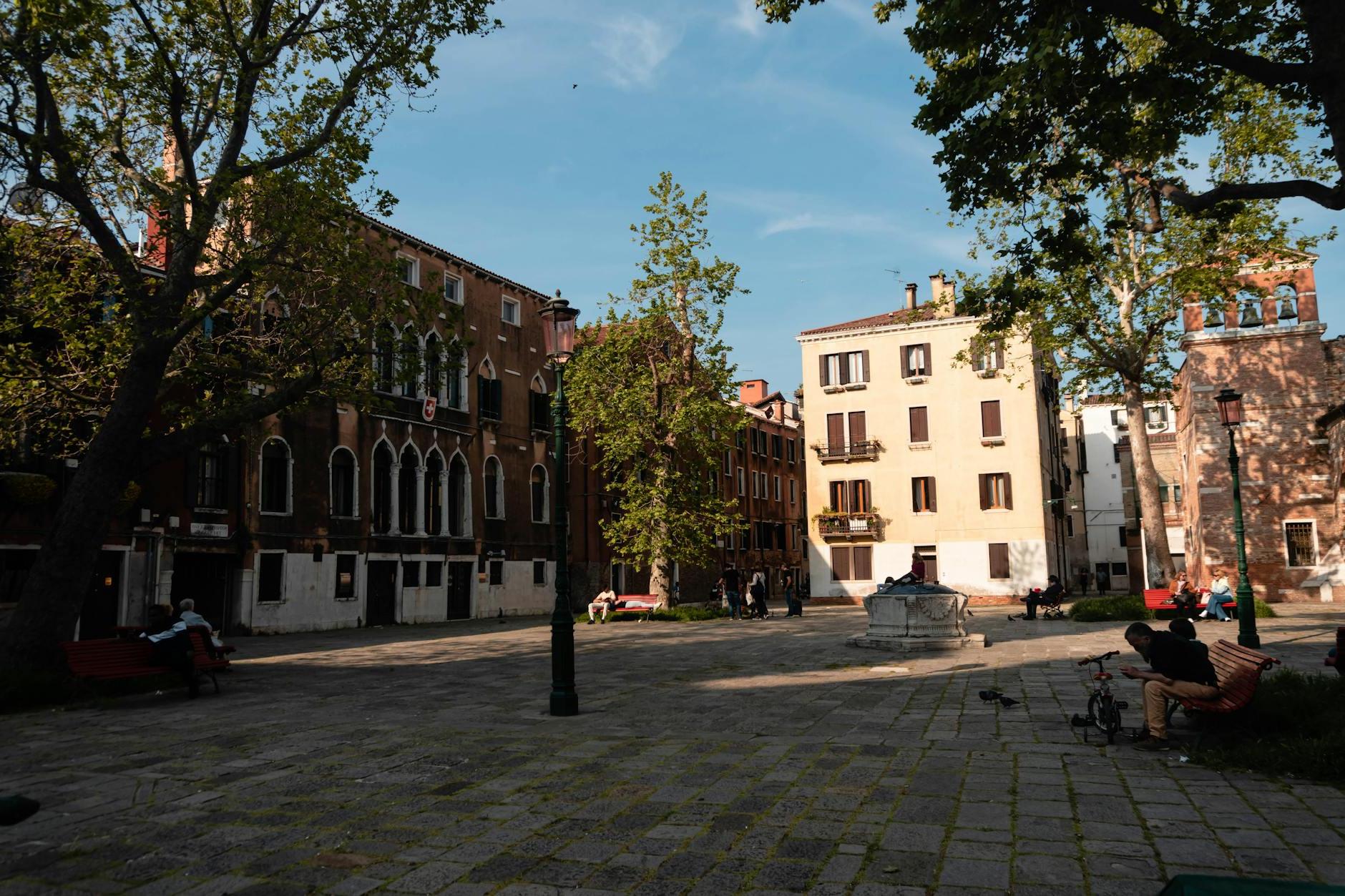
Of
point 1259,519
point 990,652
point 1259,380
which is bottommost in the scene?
point 990,652

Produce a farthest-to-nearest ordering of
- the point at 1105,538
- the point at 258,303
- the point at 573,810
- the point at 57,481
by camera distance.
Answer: the point at 1105,538 < the point at 57,481 < the point at 258,303 < the point at 573,810

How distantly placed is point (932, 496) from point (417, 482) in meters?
22.9

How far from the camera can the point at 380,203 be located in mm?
15828

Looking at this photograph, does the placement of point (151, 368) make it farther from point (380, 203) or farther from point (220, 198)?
point (380, 203)

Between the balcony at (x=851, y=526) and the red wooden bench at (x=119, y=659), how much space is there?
33816 millimetres

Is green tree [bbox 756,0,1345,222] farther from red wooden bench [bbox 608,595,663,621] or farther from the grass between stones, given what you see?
red wooden bench [bbox 608,595,663,621]

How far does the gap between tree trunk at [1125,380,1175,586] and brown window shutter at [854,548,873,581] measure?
1801 centimetres

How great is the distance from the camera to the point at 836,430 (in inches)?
1801

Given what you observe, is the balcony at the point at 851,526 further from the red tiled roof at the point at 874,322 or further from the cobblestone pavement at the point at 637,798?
the cobblestone pavement at the point at 637,798

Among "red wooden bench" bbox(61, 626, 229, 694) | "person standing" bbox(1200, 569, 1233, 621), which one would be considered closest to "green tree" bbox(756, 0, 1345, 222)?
"red wooden bench" bbox(61, 626, 229, 694)

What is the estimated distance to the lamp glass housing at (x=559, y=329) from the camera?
38.5 ft

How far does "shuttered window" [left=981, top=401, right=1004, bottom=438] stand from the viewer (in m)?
42.5

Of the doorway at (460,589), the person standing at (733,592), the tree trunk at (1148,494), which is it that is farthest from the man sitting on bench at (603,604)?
the tree trunk at (1148,494)

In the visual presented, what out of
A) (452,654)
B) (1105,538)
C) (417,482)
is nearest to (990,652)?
(452,654)
